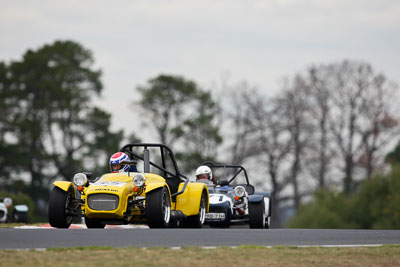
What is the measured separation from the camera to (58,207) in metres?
14.9

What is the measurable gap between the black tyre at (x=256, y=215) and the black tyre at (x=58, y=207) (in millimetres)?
6143

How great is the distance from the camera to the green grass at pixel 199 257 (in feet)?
30.2

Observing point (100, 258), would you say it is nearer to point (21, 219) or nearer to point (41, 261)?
point (41, 261)

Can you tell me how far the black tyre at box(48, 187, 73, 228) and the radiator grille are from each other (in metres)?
0.68

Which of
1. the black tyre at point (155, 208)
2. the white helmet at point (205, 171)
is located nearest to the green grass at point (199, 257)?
the black tyre at point (155, 208)

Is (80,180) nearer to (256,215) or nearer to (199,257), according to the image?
(199,257)

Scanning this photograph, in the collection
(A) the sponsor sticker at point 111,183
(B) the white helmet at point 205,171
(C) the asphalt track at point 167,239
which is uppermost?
(B) the white helmet at point 205,171

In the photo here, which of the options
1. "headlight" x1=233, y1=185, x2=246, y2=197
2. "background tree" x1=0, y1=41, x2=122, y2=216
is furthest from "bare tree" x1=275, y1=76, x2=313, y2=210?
"headlight" x1=233, y1=185, x2=246, y2=197

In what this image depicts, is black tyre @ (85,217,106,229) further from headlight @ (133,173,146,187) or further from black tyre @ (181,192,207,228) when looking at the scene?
black tyre @ (181,192,207,228)

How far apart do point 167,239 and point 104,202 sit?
3100 mm

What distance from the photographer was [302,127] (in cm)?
5844

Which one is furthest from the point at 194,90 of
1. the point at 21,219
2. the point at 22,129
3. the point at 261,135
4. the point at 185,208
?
the point at 185,208

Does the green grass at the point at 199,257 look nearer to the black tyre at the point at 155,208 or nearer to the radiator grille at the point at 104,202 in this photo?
the black tyre at the point at 155,208

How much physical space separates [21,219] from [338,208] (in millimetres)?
28900
